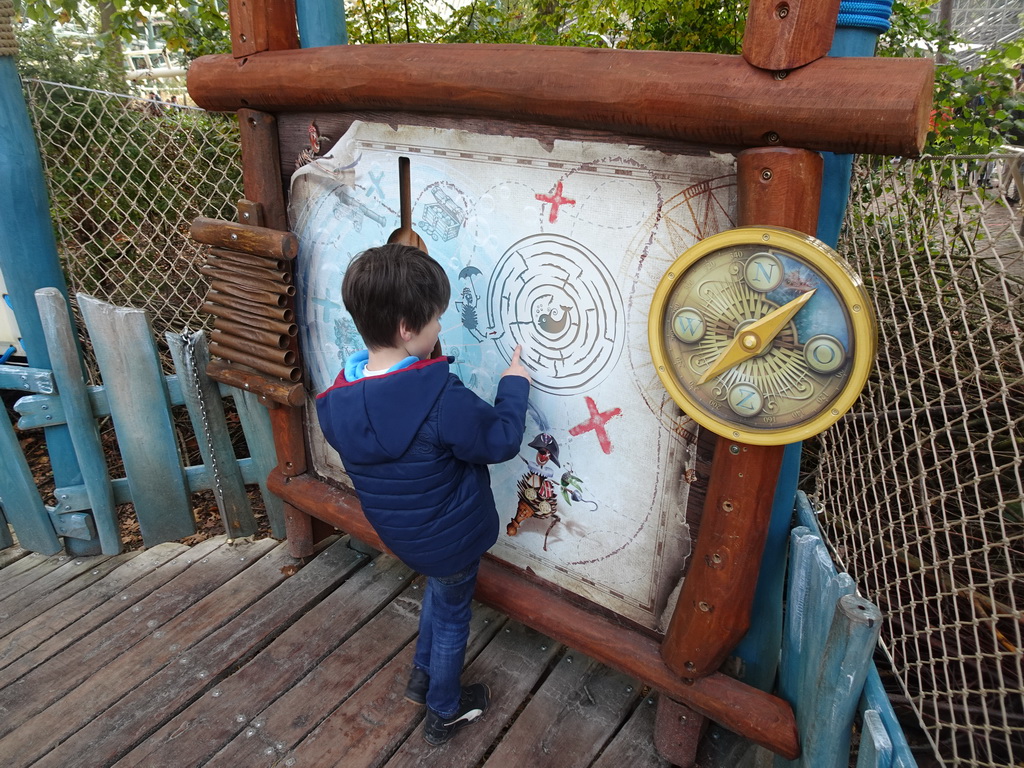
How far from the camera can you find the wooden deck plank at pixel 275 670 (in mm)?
1929

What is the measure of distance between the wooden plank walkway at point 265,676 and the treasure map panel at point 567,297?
39 cm

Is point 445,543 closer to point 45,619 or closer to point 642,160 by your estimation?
point 642,160

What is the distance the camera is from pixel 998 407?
7.16ft

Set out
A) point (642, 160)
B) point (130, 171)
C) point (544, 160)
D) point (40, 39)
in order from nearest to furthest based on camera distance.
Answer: point (642, 160)
point (544, 160)
point (130, 171)
point (40, 39)

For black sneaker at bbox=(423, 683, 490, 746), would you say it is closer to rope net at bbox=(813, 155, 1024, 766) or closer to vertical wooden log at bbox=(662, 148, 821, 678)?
vertical wooden log at bbox=(662, 148, 821, 678)

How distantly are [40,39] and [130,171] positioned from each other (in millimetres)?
1121

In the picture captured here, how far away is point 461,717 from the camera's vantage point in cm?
195

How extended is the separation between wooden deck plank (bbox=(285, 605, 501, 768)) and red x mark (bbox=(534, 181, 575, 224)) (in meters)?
1.42

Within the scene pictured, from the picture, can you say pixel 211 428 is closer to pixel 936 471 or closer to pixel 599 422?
pixel 599 422

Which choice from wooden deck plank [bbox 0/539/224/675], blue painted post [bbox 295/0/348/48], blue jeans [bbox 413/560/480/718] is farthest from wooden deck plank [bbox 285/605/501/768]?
blue painted post [bbox 295/0/348/48]

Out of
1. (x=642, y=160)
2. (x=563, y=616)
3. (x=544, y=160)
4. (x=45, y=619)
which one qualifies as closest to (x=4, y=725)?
(x=45, y=619)

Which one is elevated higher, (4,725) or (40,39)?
(40,39)

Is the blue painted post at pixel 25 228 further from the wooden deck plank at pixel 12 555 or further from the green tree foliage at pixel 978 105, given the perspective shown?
the green tree foliage at pixel 978 105

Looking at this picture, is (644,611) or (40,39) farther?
(40,39)
